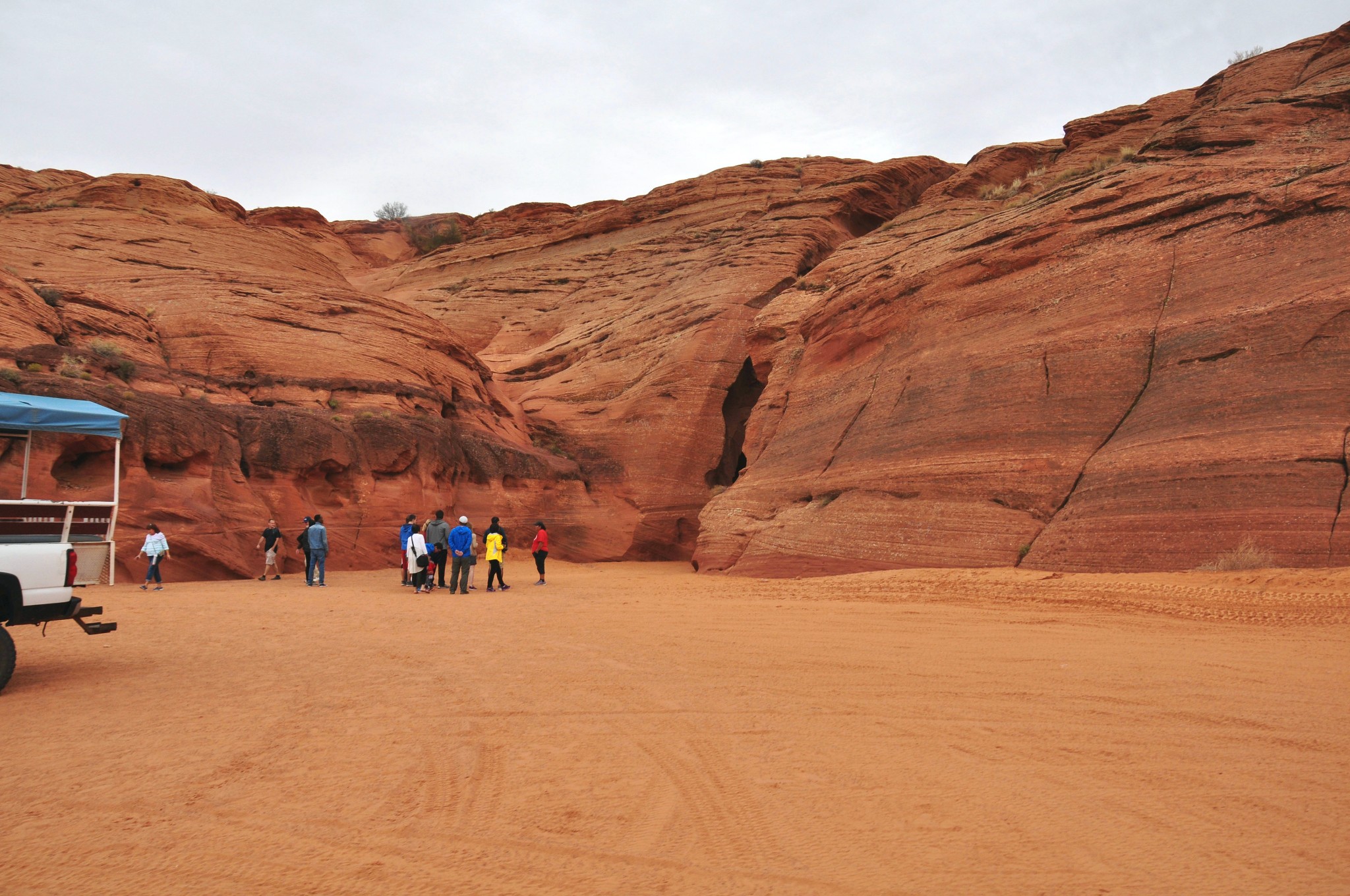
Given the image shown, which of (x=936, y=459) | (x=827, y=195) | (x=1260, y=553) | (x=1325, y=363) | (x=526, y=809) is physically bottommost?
(x=526, y=809)

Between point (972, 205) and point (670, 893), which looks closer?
point (670, 893)

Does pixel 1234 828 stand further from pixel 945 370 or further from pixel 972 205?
pixel 972 205

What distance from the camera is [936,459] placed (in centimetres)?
1453

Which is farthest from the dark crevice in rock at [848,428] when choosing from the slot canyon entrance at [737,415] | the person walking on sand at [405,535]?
the slot canyon entrance at [737,415]

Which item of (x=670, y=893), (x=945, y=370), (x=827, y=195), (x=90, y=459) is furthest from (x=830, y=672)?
(x=827, y=195)

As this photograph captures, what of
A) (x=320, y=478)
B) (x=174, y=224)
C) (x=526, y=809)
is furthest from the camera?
(x=174, y=224)

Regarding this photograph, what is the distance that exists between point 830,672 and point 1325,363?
8.65 metres

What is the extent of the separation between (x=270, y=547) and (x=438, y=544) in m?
3.80

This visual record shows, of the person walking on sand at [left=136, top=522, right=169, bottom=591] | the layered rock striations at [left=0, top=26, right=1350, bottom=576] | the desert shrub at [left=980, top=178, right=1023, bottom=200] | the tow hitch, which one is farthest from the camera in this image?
the desert shrub at [left=980, top=178, right=1023, bottom=200]

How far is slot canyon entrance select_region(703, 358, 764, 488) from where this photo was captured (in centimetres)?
2728

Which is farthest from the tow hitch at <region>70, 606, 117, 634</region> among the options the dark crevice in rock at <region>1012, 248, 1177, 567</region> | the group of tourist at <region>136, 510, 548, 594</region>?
the dark crevice in rock at <region>1012, 248, 1177, 567</region>

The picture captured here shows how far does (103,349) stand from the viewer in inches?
733

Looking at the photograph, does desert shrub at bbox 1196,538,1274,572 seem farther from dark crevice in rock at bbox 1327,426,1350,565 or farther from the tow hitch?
the tow hitch

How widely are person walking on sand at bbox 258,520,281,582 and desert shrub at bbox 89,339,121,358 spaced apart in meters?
5.45
